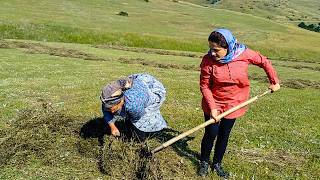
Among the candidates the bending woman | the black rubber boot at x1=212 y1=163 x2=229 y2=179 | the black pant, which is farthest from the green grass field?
the bending woman

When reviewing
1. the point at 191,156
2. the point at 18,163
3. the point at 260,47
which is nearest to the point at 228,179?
the point at 191,156

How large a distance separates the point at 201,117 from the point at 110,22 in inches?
2419

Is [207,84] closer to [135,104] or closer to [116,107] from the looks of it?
[135,104]

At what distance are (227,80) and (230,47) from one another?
87 centimetres

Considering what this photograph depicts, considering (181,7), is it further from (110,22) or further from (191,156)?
(191,156)

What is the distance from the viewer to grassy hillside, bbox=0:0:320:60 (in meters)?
61.3

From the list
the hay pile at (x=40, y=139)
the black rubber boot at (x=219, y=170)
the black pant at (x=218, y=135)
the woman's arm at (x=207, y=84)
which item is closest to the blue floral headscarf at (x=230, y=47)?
the woman's arm at (x=207, y=84)

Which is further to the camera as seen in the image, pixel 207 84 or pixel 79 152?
pixel 79 152

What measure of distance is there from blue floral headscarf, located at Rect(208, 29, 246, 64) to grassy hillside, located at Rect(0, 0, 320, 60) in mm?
49711

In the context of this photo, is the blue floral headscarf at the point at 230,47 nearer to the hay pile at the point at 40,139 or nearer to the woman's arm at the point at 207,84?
the woman's arm at the point at 207,84

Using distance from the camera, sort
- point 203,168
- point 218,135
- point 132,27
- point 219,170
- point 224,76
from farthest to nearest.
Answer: point 132,27 → point 219,170 → point 203,168 → point 218,135 → point 224,76

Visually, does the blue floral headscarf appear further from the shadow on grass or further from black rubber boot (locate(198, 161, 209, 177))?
the shadow on grass

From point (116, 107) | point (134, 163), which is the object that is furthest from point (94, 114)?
point (116, 107)

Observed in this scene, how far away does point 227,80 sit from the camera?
35.1ft
